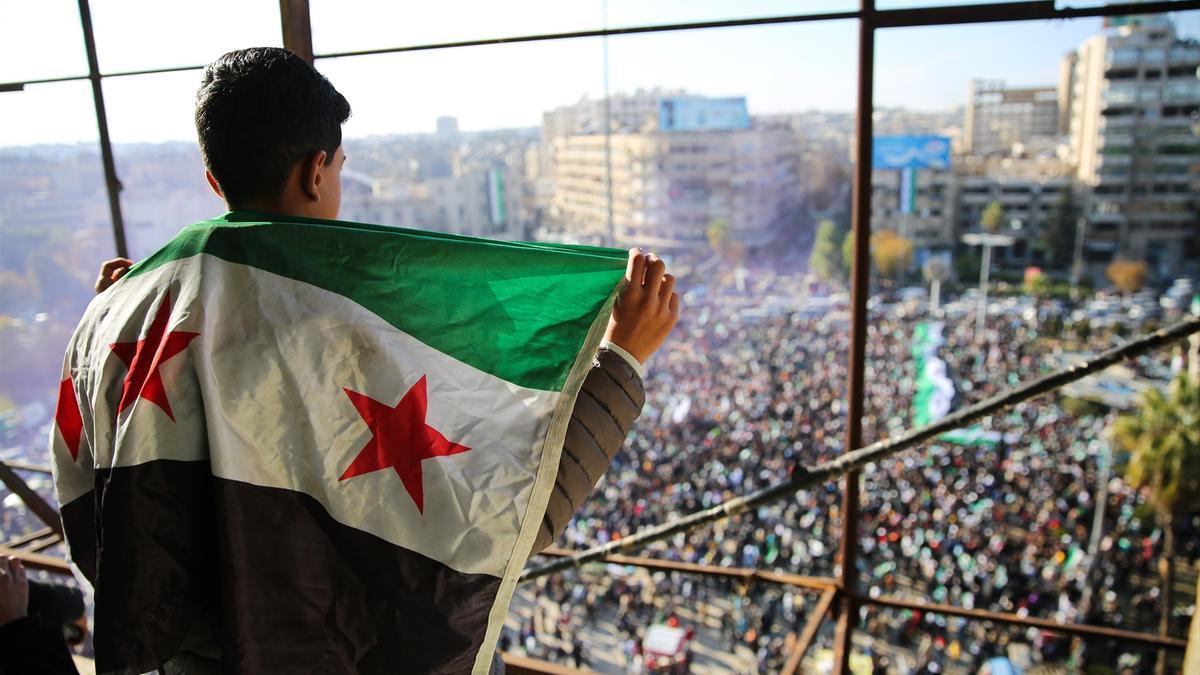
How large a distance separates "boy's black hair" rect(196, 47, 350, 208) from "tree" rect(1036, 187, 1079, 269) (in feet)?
87.2

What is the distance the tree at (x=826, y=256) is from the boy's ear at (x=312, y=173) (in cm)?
2513

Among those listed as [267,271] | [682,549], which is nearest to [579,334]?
[267,271]

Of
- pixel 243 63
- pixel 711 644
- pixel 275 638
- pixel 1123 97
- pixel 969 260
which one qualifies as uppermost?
pixel 1123 97

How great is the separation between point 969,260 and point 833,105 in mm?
8427

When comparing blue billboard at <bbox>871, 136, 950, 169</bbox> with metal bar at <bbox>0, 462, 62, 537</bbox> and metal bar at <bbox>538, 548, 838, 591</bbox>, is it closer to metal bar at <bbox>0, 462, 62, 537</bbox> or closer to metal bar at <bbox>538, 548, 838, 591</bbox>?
metal bar at <bbox>538, 548, 838, 591</bbox>

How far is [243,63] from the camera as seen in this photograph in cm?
76

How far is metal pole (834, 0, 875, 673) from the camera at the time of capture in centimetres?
152

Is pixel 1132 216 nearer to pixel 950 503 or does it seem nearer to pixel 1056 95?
pixel 1056 95

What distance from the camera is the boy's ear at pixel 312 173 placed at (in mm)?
789

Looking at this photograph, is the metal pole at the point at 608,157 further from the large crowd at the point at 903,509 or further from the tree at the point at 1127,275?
the tree at the point at 1127,275

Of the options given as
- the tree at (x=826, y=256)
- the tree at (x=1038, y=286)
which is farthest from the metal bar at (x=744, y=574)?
the tree at (x=826, y=256)

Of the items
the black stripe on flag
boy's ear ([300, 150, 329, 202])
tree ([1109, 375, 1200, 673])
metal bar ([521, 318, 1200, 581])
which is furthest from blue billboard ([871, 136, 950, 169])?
the black stripe on flag

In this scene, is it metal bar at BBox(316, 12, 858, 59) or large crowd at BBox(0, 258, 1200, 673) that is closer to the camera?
metal bar at BBox(316, 12, 858, 59)

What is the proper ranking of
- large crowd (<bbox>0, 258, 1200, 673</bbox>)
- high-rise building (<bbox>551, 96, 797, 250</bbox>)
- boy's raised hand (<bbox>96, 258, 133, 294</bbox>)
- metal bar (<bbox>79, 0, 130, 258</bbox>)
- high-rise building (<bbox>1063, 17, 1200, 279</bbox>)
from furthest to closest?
high-rise building (<bbox>551, 96, 797, 250</bbox>)
high-rise building (<bbox>1063, 17, 1200, 279</bbox>)
large crowd (<bbox>0, 258, 1200, 673</bbox>)
metal bar (<bbox>79, 0, 130, 258</bbox>)
boy's raised hand (<bbox>96, 258, 133, 294</bbox>)
